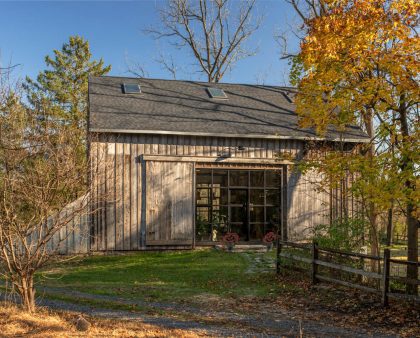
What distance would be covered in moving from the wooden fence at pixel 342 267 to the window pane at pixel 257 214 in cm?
532

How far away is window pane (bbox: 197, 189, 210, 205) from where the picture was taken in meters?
18.9

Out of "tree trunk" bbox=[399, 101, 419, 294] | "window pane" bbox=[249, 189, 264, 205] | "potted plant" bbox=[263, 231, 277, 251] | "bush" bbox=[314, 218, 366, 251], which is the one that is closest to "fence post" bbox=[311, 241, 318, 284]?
"bush" bbox=[314, 218, 366, 251]

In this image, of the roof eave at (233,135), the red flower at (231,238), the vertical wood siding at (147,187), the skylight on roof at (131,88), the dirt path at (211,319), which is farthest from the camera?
the skylight on roof at (131,88)

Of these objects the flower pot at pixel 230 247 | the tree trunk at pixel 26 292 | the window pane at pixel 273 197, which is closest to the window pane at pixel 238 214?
the window pane at pixel 273 197

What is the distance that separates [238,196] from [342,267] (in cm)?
832

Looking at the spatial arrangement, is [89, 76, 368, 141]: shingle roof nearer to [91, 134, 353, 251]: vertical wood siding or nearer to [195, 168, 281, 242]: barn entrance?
[91, 134, 353, 251]: vertical wood siding

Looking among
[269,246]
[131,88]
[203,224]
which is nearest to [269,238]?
[269,246]

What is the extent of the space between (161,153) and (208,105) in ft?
12.2

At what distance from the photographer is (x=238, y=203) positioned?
19.2 m

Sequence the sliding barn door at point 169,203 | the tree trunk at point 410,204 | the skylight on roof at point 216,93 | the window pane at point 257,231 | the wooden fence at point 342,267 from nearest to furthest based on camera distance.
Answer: the tree trunk at point 410,204
the wooden fence at point 342,267
the sliding barn door at point 169,203
the window pane at point 257,231
the skylight on roof at point 216,93

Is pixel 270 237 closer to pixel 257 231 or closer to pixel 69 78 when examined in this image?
pixel 257 231

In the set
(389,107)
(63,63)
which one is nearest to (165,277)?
(389,107)

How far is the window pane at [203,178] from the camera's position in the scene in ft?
61.3

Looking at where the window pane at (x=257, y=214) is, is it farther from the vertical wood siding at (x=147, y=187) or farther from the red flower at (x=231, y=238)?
the vertical wood siding at (x=147, y=187)
